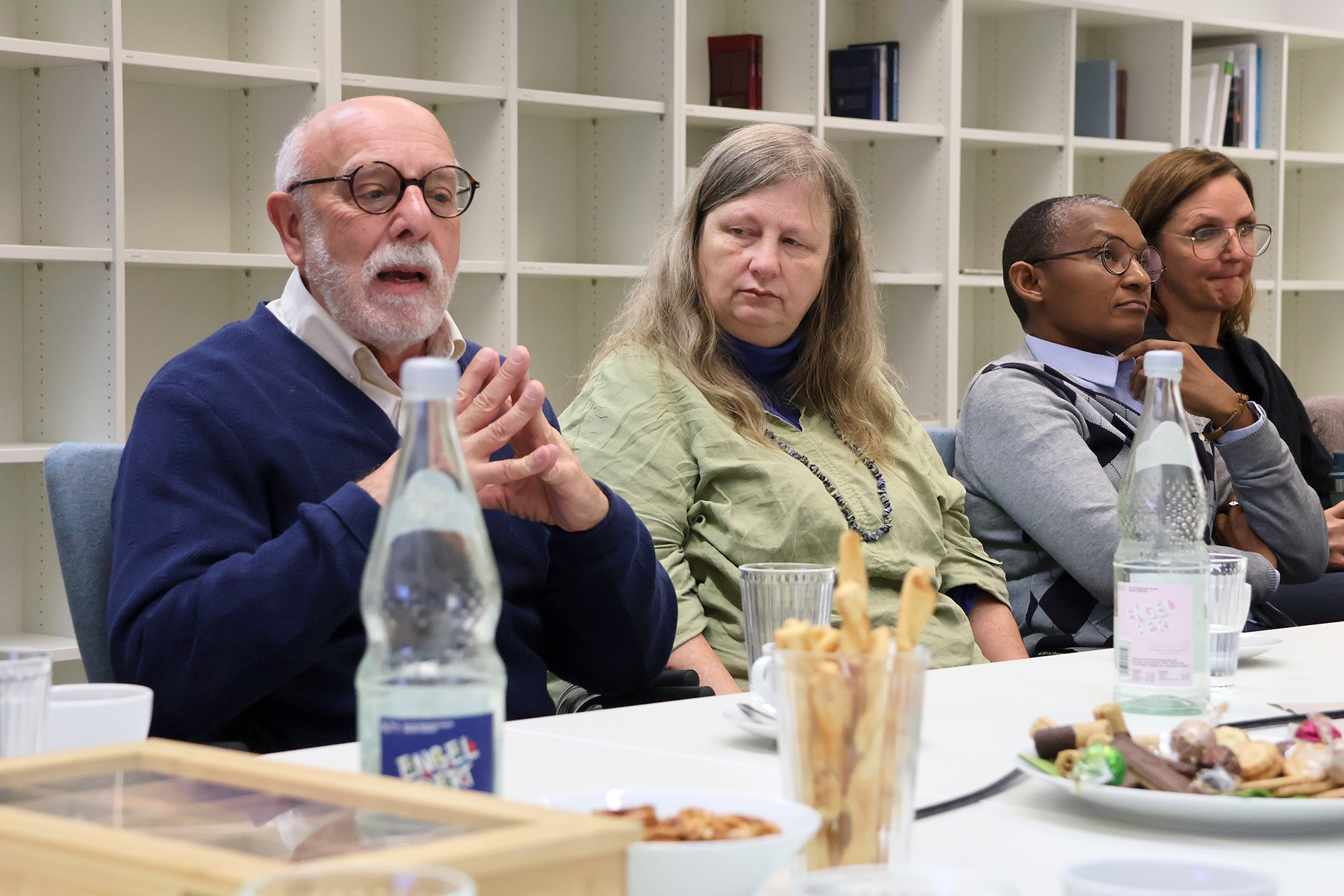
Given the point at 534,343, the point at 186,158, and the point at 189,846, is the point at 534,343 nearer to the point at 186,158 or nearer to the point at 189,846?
the point at 186,158

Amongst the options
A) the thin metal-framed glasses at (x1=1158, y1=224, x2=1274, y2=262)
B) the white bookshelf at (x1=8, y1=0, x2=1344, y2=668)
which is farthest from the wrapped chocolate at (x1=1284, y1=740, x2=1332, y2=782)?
the white bookshelf at (x1=8, y1=0, x2=1344, y2=668)

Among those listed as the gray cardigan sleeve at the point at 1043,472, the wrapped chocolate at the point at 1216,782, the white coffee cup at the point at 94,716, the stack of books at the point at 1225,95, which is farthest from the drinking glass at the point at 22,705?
the stack of books at the point at 1225,95

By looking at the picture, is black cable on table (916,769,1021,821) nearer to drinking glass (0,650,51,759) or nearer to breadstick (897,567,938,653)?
breadstick (897,567,938,653)

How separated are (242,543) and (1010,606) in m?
1.27

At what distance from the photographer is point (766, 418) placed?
2.17 metres

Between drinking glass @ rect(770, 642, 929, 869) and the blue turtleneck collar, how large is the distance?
1.46 meters

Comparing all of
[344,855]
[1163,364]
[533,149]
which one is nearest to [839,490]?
[1163,364]

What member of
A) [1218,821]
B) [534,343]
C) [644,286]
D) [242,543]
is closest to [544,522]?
[242,543]

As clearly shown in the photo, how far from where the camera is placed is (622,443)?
80.4 inches

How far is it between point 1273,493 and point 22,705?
7.01 feet

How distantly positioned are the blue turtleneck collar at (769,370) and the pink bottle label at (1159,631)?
1.03m

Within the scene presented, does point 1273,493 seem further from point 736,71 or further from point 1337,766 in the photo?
point 736,71

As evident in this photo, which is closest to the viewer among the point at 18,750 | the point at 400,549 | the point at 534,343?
the point at 400,549

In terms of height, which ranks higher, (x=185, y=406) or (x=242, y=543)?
(x=185, y=406)
